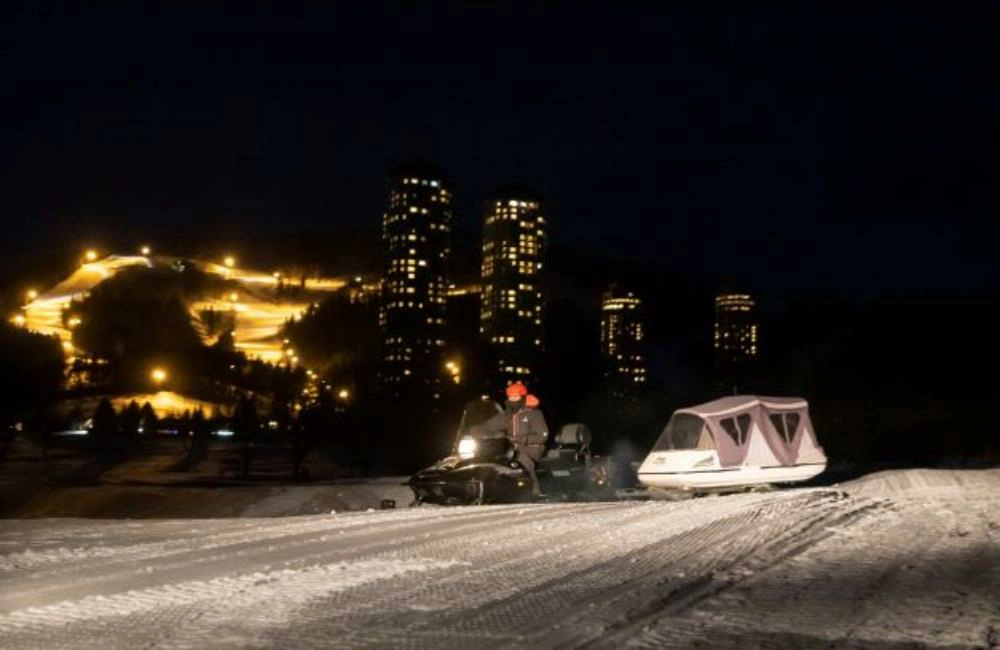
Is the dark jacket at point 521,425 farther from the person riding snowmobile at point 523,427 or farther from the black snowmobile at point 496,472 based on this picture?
the black snowmobile at point 496,472

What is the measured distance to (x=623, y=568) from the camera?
31.8 ft

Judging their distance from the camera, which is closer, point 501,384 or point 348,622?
point 348,622

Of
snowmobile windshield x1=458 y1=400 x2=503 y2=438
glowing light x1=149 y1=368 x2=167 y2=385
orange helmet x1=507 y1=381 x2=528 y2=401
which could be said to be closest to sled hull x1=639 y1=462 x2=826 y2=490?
orange helmet x1=507 y1=381 x2=528 y2=401

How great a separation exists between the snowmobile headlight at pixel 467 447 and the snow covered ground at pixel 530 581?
7.30m

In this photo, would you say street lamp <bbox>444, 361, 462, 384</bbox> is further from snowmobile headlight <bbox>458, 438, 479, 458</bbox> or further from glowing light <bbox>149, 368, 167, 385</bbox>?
snowmobile headlight <bbox>458, 438, 479, 458</bbox>

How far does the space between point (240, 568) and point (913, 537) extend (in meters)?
6.93

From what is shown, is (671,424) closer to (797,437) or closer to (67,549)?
(797,437)

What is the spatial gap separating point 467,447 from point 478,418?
75cm

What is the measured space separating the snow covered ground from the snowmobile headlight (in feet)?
23.9

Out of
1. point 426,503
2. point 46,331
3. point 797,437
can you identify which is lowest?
point 426,503

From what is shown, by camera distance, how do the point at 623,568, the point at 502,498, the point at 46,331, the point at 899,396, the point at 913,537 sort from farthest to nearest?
the point at 46,331 < the point at 899,396 < the point at 502,498 < the point at 913,537 < the point at 623,568

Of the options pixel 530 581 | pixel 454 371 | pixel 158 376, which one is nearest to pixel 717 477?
pixel 530 581

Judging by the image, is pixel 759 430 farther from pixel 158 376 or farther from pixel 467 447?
pixel 158 376

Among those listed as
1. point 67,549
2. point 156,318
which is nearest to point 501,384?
point 67,549
